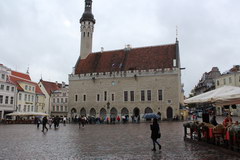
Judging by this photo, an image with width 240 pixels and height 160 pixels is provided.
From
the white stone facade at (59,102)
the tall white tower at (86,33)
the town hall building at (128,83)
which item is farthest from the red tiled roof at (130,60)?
the white stone facade at (59,102)

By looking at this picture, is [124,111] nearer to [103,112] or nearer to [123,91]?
[123,91]

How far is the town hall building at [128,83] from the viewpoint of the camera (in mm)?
38656

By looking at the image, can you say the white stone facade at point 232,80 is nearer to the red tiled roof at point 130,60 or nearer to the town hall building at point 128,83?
the town hall building at point 128,83

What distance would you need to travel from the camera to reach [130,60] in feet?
141

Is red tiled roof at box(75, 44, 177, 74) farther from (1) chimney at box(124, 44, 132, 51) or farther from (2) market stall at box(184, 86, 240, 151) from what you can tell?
(2) market stall at box(184, 86, 240, 151)

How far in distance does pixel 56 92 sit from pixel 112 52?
20.0 m

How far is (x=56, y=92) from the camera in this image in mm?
58000

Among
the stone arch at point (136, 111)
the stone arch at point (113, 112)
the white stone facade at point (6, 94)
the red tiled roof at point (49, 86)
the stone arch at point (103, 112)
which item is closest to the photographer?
the white stone facade at point (6, 94)

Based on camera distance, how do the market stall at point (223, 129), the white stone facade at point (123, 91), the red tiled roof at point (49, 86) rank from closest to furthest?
1. the market stall at point (223, 129)
2. the white stone facade at point (123, 91)
3. the red tiled roof at point (49, 86)

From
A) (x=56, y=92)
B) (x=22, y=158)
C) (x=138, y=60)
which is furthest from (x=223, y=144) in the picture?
(x=56, y=92)

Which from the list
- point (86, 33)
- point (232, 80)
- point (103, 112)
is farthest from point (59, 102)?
point (232, 80)

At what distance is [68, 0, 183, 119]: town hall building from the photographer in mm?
38656

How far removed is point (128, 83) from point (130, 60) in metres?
4.51

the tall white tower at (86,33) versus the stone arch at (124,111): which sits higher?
the tall white tower at (86,33)
